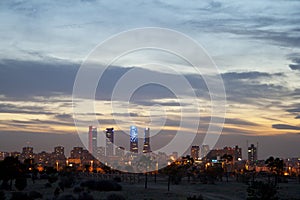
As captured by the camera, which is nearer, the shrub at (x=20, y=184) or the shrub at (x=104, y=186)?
the shrub at (x=20, y=184)

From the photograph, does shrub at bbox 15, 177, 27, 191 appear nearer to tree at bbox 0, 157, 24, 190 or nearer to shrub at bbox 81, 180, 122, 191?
tree at bbox 0, 157, 24, 190

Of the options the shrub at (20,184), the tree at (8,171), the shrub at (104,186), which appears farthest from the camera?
the shrub at (104,186)

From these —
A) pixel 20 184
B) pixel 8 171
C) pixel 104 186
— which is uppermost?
pixel 8 171

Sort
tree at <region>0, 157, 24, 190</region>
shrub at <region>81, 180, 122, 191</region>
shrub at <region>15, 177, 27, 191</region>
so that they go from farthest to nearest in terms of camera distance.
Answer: shrub at <region>81, 180, 122, 191</region> < tree at <region>0, 157, 24, 190</region> < shrub at <region>15, 177, 27, 191</region>

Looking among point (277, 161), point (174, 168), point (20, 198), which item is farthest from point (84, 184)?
point (277, 161)

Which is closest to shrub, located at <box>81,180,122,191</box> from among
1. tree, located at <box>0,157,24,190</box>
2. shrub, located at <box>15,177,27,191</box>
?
shrub, located at <box>15,177,27,191</box>

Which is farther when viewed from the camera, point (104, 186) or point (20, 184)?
point (104, 186)

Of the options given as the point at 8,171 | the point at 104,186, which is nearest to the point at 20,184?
the point at 8,171

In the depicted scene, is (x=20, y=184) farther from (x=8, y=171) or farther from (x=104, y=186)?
(x=104, y=186)

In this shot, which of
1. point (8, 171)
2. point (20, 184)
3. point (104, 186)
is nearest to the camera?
point (20, 184)

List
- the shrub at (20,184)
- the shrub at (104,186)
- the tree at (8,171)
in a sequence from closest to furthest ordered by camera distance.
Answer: the shrub at (20,184) < the tree at (8,171) < the shrub at (104,186)

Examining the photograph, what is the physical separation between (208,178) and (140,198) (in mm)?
55503

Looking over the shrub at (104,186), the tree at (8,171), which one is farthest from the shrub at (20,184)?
the shrub at (104,186)

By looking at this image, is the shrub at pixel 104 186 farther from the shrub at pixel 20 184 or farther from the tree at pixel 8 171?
the tree at pixel 8 171
